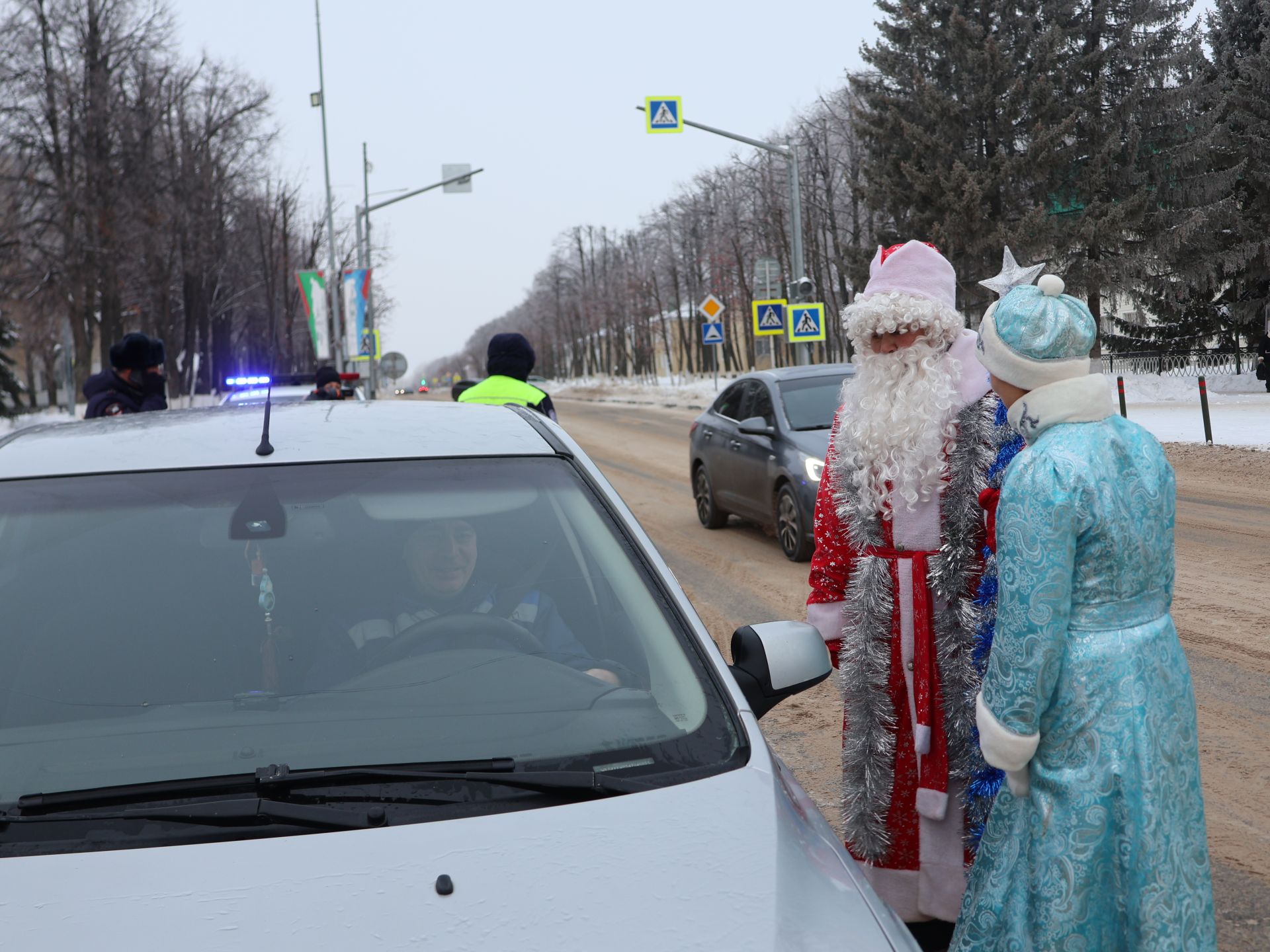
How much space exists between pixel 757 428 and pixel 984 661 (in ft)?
26.1

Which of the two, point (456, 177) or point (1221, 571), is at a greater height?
point (456, 177)

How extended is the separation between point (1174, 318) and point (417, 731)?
35.5 metres

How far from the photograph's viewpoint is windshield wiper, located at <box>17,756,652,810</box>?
6.66 feet

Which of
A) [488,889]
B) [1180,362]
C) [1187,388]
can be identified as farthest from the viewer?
[1180,362]

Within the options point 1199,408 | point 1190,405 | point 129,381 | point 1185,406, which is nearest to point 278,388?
point 129,381

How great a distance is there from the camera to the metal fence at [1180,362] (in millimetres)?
31891

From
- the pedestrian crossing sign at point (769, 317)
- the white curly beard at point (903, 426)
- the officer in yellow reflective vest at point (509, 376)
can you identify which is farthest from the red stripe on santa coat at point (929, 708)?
the pedestrian crossing sign at point (769, 317)

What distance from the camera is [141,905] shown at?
175cm

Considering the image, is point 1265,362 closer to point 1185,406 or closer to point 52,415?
point 1185,406

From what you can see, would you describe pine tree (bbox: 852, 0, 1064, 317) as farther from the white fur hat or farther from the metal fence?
the white fur hat

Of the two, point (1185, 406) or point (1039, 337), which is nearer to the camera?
point (1039, 337)

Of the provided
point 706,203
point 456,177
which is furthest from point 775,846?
point 706,203

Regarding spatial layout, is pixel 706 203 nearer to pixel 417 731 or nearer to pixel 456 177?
pixel 456 177

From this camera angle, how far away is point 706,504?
1311 cm
